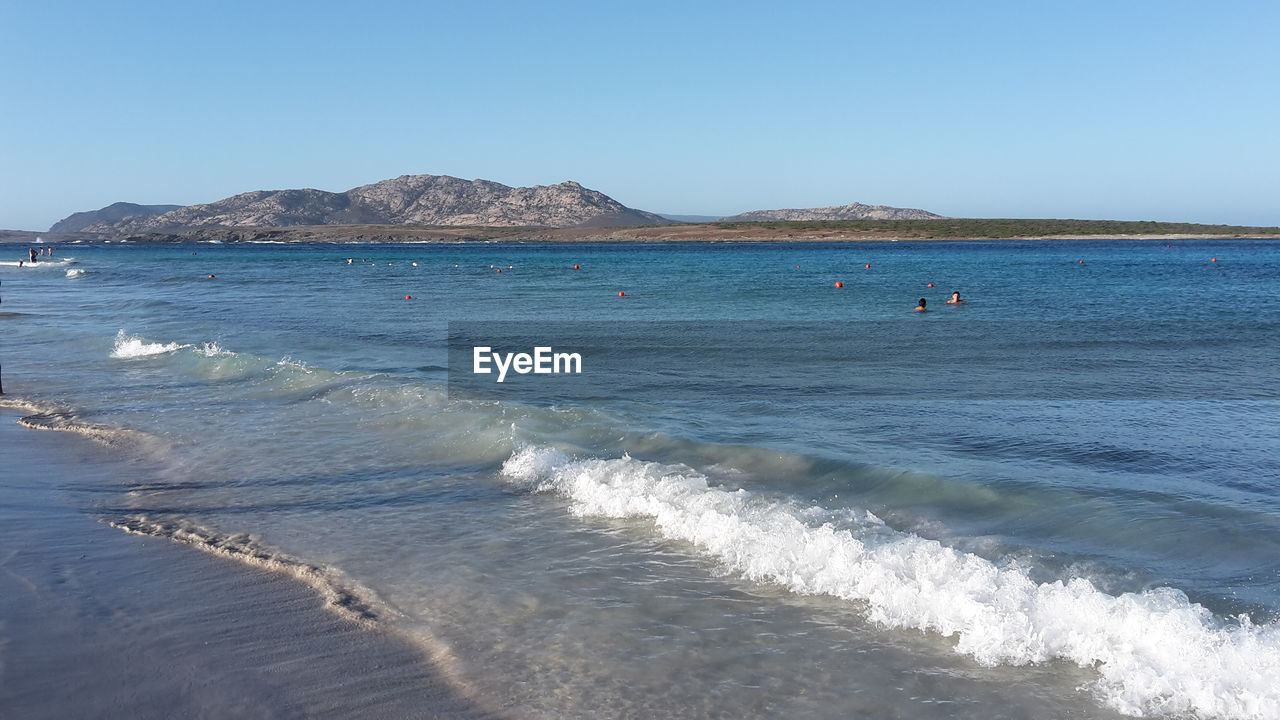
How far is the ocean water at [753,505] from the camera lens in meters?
6.65

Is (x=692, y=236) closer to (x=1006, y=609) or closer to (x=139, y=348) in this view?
(x=139, y=348)

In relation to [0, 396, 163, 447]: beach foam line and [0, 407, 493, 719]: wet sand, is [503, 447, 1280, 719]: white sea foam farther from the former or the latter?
[0, 396, 163, 447]: beach foam line

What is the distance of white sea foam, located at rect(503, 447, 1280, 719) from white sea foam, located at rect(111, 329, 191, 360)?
18.2m

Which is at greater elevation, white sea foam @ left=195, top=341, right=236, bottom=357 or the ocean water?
white sea foam @ left=195, top=341, right=236, bottom=357

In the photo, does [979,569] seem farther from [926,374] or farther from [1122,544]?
[926,374]

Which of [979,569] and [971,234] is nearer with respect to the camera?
[979,569]

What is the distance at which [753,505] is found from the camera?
10211 millimetres

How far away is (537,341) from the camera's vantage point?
85.5 feet

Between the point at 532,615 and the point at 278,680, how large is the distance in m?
1.96

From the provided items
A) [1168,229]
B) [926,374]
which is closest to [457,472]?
[926,374]

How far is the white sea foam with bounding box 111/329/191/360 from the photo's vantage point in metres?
23.7

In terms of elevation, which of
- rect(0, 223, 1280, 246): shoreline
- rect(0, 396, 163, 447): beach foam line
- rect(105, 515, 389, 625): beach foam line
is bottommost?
rect(105, 515, 389, 625): beach foam line

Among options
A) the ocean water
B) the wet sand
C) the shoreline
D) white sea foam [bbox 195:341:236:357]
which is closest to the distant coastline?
the shoreline

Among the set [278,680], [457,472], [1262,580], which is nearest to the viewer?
[278,680]
